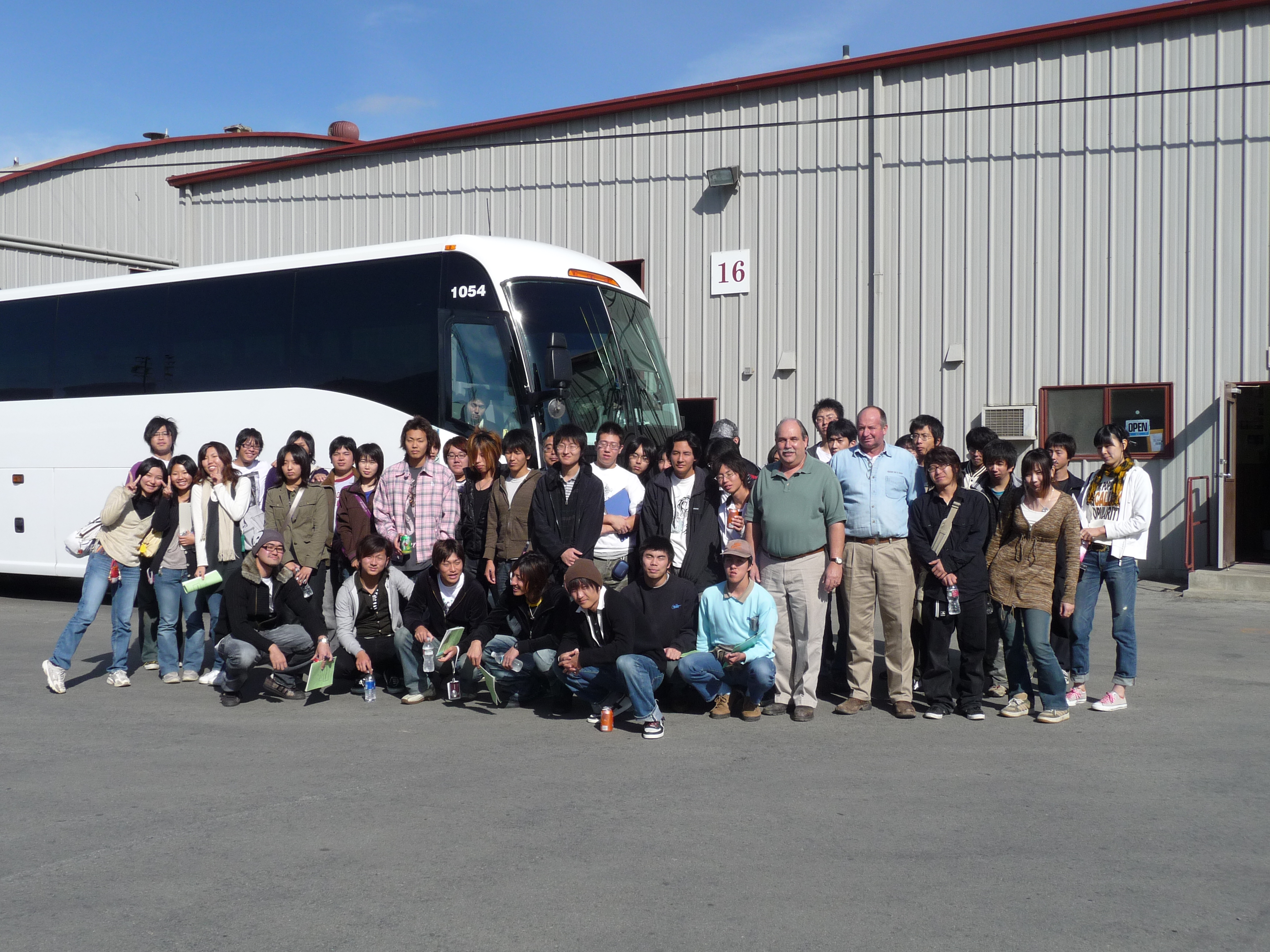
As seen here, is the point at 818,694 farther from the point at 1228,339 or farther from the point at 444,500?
the point at 1228,339

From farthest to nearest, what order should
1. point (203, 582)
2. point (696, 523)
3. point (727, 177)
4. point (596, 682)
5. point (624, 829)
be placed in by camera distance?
point (727, 177) → point (203, 582) → point (696, 523) → point (596, 682) → point (624, 829)

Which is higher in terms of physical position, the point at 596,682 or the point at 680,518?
the point at 680,518

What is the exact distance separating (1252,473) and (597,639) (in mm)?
12262

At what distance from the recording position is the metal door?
12383 millimetres

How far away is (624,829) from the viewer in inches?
183

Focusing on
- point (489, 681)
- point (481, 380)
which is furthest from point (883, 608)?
point (481, 380)

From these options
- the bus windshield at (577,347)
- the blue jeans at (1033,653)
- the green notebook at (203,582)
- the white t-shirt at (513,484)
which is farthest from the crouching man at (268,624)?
the blue jeans at (1033,653)

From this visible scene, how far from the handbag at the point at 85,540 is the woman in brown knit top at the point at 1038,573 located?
20.9ft

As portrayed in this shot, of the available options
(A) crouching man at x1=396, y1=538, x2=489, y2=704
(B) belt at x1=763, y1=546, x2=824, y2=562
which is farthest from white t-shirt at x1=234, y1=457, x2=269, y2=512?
(B) belt at x1=763, y1=546, x2=824, y2=562

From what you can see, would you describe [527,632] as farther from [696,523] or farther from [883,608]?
[883,608]

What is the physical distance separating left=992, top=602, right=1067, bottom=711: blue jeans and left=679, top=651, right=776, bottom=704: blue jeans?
1486 millimetres

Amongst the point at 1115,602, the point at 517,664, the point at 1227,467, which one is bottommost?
the point at 517,664

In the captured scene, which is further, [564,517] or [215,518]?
[215,518]

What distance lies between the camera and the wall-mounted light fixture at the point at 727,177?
15.4 meters
